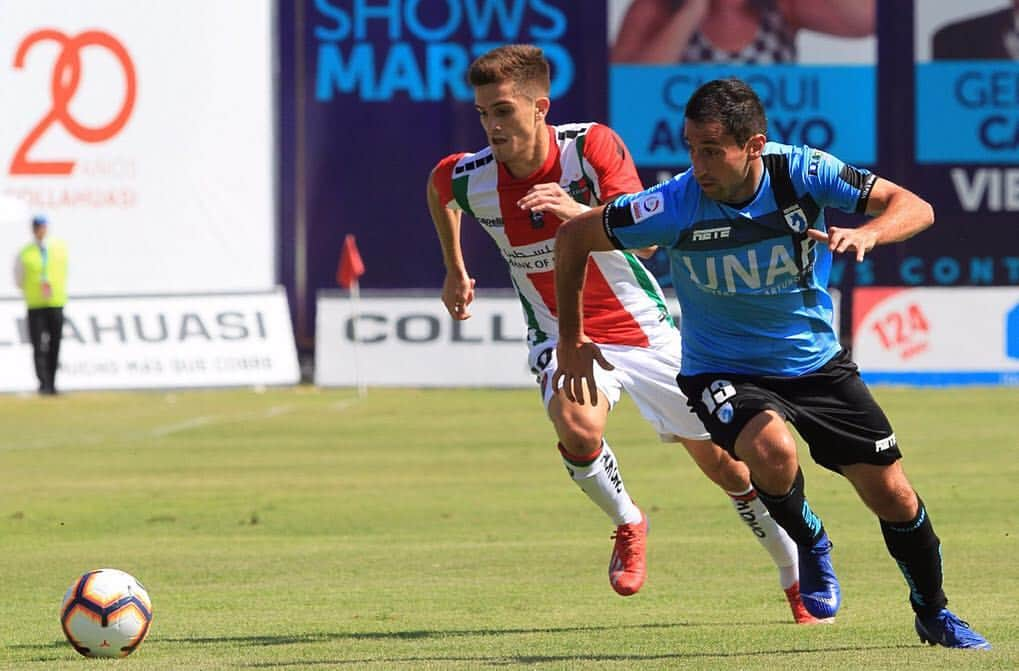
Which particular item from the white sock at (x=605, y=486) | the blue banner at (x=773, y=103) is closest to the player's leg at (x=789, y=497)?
the white sock at (x=605, y=486)

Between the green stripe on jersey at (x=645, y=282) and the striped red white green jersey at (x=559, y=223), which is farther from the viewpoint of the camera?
the green stripe on jersey at (x=645, y=282)

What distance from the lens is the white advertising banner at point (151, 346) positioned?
2844 cm

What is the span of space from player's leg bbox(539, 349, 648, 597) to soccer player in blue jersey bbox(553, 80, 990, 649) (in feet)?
4.74

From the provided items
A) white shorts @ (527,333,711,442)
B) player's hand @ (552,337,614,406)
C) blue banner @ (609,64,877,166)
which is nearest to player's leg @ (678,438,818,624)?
white shorts @ (527,333,711,442)

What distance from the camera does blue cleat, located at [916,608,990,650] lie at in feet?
25.2

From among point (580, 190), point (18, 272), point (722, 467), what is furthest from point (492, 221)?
point (18, 272)

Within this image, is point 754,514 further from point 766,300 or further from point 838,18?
point 838,18

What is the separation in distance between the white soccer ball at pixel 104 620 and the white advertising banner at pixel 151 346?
20521 mm

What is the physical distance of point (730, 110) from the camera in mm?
7516

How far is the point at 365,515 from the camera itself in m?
14.6

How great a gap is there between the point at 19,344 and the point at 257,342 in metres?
3.30

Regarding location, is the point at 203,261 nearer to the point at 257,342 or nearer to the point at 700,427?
the point at 257,342

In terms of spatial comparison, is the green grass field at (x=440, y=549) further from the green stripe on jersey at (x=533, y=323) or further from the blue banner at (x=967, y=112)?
the blue banner at (x=967, y=112)

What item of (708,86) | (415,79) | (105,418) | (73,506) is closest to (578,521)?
(73,506)
